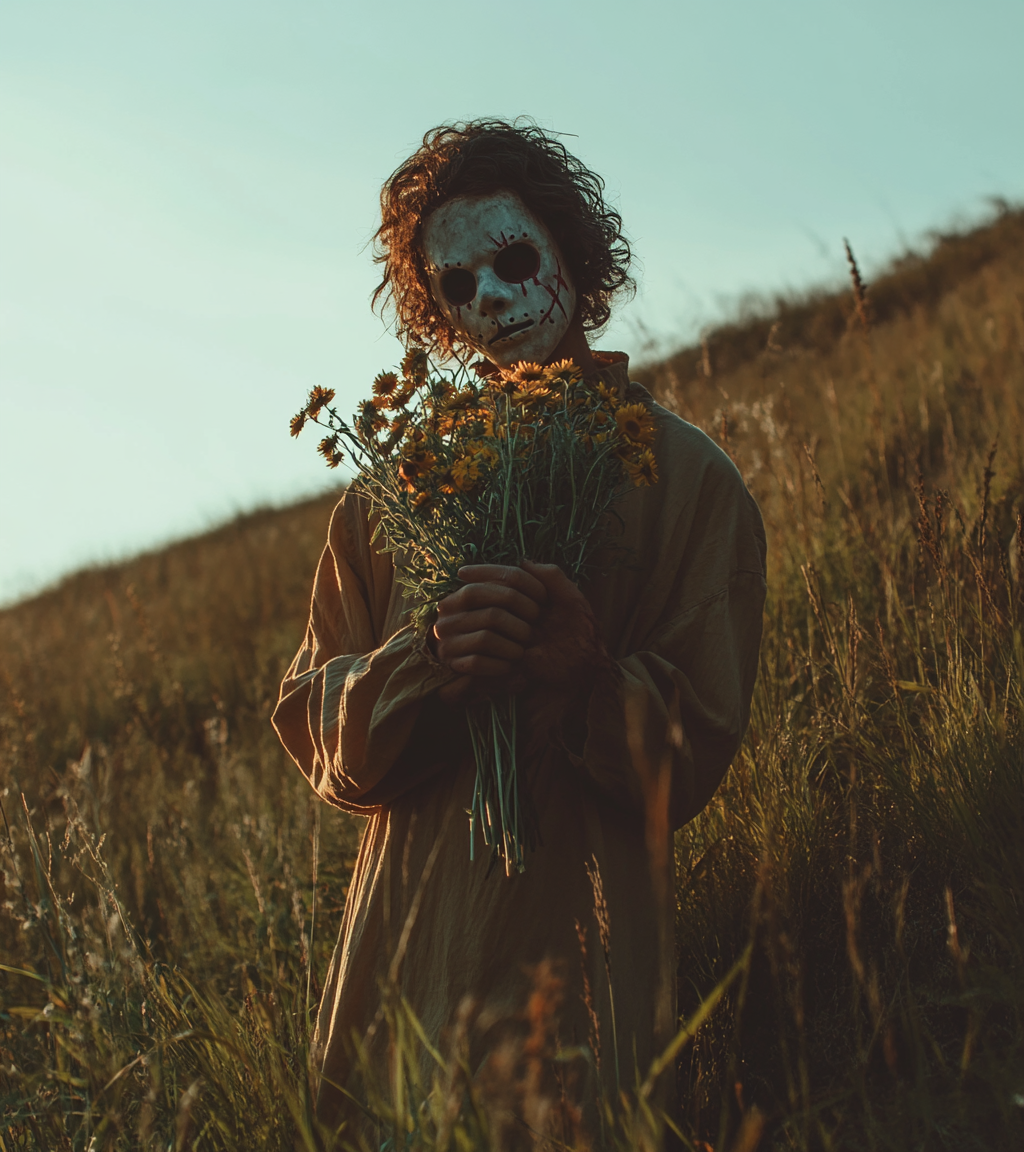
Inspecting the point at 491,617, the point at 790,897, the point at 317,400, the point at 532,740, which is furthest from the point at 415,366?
the point at 790,897

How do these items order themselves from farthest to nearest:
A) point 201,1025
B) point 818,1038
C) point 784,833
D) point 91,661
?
point 91,661 < point 784,833 < point 201,1025 < point 818,1038

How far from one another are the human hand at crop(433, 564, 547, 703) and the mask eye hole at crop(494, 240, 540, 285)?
2.59ft

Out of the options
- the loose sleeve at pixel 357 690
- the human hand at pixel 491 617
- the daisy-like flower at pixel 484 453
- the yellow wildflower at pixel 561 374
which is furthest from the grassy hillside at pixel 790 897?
the yellow wildflower at pixel 561 374

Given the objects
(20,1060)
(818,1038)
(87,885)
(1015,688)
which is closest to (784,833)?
(818,1038)

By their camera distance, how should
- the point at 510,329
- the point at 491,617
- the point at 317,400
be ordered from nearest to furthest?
the point at 491,617 < the point at 317,400 < the point at 510,329

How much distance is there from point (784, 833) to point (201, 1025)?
134 centimetres

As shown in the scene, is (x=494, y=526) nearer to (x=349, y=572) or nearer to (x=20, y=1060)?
(x=349, y=572)

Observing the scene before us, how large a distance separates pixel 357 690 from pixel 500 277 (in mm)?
945

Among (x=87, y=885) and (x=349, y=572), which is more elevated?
(x=349, y=572)

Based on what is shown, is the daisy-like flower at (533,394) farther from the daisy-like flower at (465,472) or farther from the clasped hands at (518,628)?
the clasped hands at (518,628)

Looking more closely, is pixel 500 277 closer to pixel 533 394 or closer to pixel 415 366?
pixel 415 366

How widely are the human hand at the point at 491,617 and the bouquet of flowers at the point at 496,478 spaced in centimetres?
8

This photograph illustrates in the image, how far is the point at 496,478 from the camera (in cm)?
147

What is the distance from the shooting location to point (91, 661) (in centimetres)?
688
